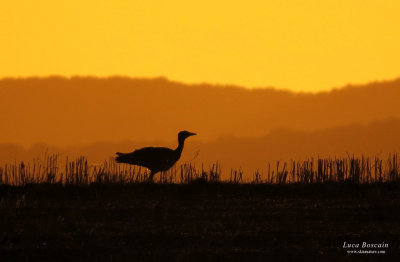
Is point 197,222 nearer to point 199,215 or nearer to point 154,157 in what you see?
point 199,215

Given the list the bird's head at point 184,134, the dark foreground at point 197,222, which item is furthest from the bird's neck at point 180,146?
the dark foreground at point 197,222

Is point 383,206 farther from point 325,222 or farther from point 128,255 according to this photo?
point 128,255

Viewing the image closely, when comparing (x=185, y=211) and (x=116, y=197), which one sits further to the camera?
(x=116, y=197)


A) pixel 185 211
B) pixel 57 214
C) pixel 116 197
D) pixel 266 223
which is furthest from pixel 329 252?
pixel 116 197

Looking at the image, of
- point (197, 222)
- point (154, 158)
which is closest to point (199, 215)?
point (197, 222)

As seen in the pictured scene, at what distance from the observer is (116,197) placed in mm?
17281

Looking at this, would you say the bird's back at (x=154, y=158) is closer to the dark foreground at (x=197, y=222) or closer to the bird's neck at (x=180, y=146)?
the bird's neck at (x=180, y=146)

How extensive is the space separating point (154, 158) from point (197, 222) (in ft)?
31.7

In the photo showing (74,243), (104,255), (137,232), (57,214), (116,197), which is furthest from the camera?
(116,197)

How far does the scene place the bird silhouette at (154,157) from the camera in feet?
75.3

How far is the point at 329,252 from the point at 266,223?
243 cm

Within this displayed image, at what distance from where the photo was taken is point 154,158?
2341cm

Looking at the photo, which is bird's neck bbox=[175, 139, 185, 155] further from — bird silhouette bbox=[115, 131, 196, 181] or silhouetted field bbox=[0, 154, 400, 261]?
silhouetted field bbox=[0, 154, 400, 261]

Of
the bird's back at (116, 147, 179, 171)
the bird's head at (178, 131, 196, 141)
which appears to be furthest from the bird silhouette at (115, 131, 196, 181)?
the bird's head at (178, 131, 196, 141)
